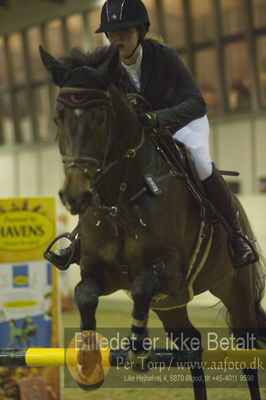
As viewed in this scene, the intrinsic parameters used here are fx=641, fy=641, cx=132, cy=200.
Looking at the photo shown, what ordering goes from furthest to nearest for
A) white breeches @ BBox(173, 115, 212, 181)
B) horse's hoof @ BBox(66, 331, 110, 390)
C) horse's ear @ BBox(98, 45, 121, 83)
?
white breeches @ BBox(173, 115, 212, 181)
horse's hoof @ BBox(66, 331, 110, 390)
horse's ear @ BBox(98, 45, 121, 83)

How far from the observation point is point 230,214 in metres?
3.88

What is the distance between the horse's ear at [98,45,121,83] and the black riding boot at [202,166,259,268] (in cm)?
109

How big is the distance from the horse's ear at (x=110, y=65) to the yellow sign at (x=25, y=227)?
2549 millimetres

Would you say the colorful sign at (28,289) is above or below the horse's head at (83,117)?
below

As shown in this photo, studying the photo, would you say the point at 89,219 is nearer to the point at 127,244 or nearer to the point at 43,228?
the point at 127,244

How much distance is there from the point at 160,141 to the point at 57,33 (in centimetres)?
1222

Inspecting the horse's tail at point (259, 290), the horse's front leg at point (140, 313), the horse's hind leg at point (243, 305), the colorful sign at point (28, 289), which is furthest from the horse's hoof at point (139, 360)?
the colorful sign at point (28, 289)

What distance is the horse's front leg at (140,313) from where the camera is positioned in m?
2.97

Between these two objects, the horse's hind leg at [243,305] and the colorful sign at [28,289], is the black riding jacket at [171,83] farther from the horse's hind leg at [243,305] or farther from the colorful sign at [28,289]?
the colorful sign at [28,289]

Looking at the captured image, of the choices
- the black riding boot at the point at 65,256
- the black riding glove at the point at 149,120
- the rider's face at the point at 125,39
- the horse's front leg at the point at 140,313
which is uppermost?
the rider's face at the point at 125,39

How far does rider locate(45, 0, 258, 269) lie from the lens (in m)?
3.38

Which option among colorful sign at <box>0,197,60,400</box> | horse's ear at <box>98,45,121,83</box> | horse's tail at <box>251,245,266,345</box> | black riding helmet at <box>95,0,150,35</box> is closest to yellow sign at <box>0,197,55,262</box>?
colorful sign at <box>0,197,60,400</box>

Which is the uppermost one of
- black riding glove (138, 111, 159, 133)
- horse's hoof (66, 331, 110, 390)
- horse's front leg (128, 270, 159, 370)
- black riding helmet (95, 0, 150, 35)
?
black riding helmet (95, 0, 150, 35)

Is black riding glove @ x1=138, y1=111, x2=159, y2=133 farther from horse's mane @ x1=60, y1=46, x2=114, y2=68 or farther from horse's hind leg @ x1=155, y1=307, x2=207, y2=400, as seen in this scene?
horse's hind leg @ x1=155, y1=307, x2=207, y2=400
